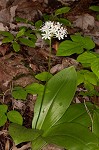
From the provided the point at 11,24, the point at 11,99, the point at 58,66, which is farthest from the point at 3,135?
the point at 11,24

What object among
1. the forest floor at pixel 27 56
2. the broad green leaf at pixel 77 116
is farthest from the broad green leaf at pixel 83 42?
the forest floor at pixel 27 56

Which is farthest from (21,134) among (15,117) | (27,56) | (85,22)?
(85,22)

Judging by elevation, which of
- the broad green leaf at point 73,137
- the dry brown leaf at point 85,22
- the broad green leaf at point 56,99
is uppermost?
the dry brown leaf at point 85,22

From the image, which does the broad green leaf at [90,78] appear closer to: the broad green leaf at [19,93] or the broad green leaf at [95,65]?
the broad green leaf at [95,65]

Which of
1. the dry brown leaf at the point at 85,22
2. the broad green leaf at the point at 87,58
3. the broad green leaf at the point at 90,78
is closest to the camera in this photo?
the broad green leaf at the point at 87,58

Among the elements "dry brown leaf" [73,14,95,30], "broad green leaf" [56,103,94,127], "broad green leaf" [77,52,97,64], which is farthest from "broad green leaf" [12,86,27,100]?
"dry brown leaf" [73,14,95,30]

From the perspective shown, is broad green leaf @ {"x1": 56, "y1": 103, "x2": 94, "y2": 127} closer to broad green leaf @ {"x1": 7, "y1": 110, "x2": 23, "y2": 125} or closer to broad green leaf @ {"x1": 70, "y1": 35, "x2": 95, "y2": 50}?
broad green leaf @ {"x1": 7, "y1": 110, "x2": 23, "y2": 125}
